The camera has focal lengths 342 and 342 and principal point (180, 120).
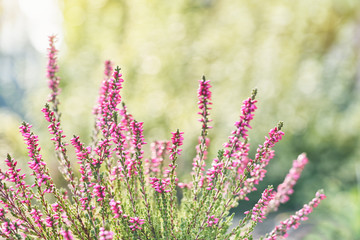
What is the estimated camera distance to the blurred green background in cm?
576

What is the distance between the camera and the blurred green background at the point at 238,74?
5.76m

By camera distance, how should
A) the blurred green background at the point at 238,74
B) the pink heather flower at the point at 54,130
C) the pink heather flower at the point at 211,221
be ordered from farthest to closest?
the blurred green background at the point at 238,74, the pink heather flower at the point at 211,221, the pink heather flower at the point at 54,130

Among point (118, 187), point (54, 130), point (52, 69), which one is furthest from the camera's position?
point (52, 69)

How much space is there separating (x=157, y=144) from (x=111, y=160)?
31 cm

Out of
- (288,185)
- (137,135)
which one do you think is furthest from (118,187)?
(288,185)

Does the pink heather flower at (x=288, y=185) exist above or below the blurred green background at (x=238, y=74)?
below

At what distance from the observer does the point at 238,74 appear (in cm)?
645

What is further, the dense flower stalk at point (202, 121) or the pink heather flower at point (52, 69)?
the pink heather flower at point (52, 69)

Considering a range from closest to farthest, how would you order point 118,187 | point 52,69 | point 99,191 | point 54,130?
1. point 99,191
2. point 54,130
3. point 118,187
4. point 52,69

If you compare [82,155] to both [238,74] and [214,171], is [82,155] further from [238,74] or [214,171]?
[238,74]

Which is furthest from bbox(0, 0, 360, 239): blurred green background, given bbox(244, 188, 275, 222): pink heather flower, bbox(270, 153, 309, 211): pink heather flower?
bbox(244, 188, 275, 222): pink heather flower

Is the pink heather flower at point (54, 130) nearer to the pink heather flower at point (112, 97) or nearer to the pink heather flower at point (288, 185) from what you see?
the pink heather flower at point (112, 97)

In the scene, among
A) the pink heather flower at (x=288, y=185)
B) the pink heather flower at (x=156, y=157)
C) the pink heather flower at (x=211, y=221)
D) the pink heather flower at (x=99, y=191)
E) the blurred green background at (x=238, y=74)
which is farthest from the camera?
the blurred green background at (x=238, y=74)

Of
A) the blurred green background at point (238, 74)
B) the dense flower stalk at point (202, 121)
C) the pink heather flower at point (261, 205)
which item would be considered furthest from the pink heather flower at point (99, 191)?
the blurred green background at point (238, 74)
